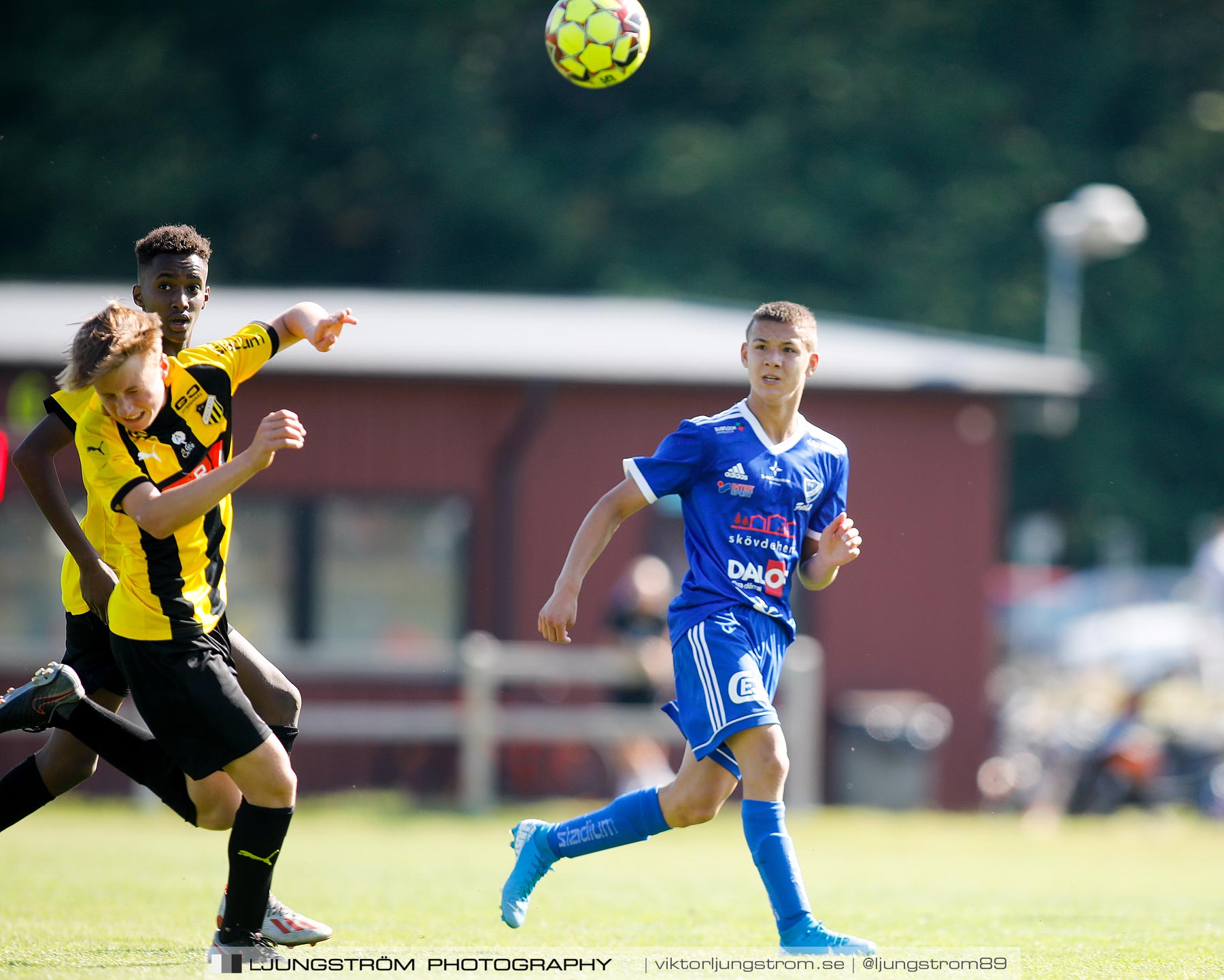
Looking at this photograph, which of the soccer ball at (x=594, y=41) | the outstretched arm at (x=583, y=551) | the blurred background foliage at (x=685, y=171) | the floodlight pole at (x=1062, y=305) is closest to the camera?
the outstretched arm at (x=583, y=551)

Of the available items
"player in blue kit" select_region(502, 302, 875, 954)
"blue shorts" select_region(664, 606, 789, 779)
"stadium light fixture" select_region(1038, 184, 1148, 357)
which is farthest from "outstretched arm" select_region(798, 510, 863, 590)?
"stadium light fixture" select_region(1038, 184, 1148, 357)

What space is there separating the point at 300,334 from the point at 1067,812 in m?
10.2

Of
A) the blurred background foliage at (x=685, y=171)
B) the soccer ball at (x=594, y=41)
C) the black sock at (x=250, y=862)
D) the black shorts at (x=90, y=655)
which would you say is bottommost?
the black sock at (x=250, y=862)

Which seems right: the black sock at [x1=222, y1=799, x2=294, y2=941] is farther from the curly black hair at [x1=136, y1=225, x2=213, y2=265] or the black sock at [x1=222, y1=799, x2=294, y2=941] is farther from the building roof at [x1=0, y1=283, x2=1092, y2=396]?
the building roof at [x1=0, y1=283, x2=1092, y2=396]

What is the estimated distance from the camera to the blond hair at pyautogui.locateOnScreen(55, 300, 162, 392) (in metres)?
4.88

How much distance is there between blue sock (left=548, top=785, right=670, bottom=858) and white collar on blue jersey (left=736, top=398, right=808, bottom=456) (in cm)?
122

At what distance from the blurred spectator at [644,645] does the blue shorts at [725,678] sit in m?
7.70

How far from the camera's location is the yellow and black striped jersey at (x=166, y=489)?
16.5ft

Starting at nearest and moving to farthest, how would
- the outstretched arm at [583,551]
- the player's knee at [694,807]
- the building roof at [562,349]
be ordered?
the outstretched arm at [583,551] < the player's knee at [694,807] < the building roof at [562,349]

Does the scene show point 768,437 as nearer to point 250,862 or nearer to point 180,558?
point 180,558

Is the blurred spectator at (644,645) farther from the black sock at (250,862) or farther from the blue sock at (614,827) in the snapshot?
the black sock at (250,862)

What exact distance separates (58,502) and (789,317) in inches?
100

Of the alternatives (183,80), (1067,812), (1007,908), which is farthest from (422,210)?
(1007,908)

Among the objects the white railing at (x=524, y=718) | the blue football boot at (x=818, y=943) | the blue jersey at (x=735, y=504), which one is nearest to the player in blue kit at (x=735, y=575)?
the blue jersey at (x=735, y=504)
